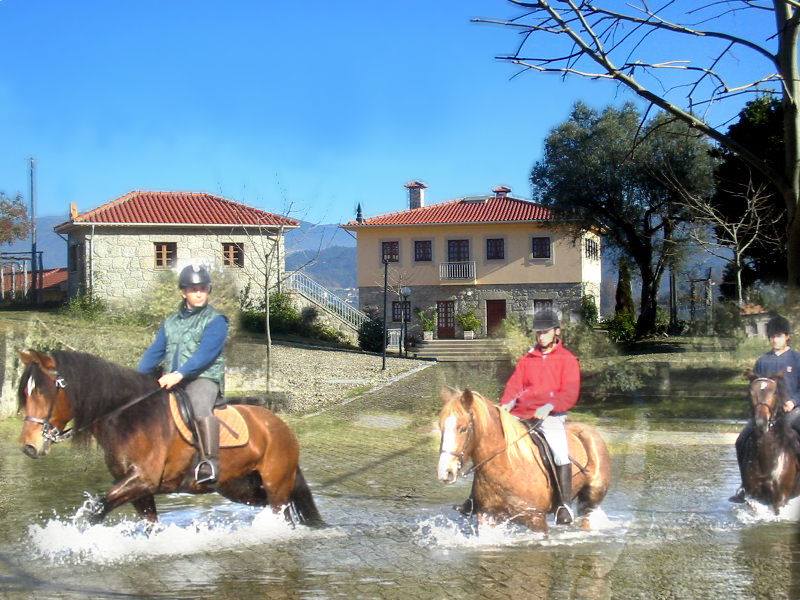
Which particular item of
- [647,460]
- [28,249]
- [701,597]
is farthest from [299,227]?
[701,597]

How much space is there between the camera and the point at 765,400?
21.6 ft

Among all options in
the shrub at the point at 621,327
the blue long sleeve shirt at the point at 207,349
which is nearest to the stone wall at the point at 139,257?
the blue long sleeve shirt at the point at 207,349

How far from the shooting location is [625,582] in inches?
206

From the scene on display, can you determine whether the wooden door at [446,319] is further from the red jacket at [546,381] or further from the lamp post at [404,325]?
the red jacket at [546,381]

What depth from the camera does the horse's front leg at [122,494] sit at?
222 inches

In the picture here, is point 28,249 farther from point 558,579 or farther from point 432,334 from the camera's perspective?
point 558,579

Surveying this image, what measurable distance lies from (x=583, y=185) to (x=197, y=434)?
24.1 ft

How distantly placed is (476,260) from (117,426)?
3.32 metres

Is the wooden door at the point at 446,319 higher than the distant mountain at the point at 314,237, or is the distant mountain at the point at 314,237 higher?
the distant mountain at the point at 314,237

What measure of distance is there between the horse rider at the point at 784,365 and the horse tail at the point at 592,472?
1354 mm

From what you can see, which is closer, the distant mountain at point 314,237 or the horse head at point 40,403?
the horse head at point 40,403

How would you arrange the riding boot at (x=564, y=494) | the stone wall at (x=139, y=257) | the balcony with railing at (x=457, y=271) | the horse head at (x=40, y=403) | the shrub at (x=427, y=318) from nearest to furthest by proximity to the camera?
the horse head at (x=40, y=403), the riding boot at (x=564, y=494), the stone wall at (x=139, y=257), the shrub at (x=427, y=318), the balcony with railing at (x=457, y=271)

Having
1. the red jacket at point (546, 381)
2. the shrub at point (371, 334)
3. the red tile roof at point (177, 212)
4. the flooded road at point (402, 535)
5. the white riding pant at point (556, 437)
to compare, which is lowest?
the flooded road at point (402, 535)

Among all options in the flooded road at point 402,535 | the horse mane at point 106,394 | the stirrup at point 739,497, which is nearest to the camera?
the flooded road at point 402,535
